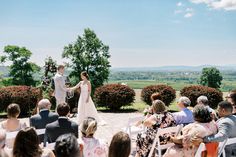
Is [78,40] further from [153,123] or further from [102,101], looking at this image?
[153,123]

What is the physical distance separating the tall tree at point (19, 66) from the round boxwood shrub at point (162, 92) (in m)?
32.5

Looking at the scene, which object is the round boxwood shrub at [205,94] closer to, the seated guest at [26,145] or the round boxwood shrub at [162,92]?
the round boxwood shrub at [162,92]

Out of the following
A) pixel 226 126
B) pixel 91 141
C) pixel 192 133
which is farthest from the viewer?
pixel 226 126

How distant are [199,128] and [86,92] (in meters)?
7.94

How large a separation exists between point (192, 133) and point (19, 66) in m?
45.8

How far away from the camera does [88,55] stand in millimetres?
50250

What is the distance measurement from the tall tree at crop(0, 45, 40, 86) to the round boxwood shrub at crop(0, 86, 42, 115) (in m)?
32.2

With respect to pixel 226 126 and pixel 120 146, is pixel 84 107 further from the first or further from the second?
pixel 120 146

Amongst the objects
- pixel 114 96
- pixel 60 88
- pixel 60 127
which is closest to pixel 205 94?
pixel 114 96

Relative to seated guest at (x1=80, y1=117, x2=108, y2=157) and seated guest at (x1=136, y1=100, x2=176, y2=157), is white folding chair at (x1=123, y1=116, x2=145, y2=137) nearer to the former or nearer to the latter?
seated guest at (x1=136, y1=100, x2=176, y2=157)

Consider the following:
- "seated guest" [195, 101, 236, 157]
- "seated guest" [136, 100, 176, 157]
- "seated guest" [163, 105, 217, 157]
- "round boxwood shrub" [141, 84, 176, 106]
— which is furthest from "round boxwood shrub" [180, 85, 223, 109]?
"seated guest" [163, 105, 217, 157]

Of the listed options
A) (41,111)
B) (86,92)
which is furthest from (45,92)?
(41,111)

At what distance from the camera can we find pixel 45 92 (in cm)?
1802

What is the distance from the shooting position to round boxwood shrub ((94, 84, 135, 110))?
1719 cm
